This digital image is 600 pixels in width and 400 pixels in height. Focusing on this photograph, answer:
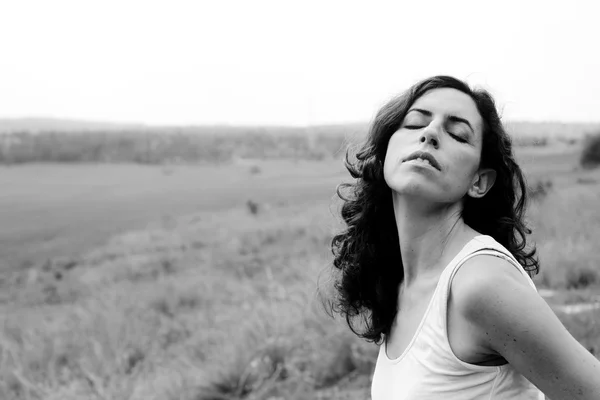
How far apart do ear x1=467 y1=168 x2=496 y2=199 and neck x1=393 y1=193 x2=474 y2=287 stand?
5 cm

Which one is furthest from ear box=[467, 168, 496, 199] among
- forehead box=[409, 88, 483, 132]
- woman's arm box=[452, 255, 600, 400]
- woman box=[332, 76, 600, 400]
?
woman's arm box=[452, 255, 600, 400]

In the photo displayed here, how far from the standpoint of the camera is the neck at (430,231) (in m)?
1.65

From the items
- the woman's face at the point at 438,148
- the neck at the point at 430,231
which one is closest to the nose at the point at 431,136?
the woman's face at the point at 438,148

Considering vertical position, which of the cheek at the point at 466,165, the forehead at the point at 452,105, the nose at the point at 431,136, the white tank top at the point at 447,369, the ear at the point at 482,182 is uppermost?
the forehead at the point at 452,105

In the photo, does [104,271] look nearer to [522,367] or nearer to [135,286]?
[135,286]

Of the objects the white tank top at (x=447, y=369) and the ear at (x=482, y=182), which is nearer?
the white tank top at (x=447, y=369)

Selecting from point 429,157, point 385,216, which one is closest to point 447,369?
point 429,157

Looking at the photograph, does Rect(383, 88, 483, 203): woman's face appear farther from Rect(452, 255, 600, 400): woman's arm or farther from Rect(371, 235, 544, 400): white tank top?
Rect(452, 255, 600, 400): woman's arm

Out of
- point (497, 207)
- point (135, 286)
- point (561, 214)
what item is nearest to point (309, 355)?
point (497, 207)

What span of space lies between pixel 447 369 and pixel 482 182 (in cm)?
55

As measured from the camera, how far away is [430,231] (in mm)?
1663

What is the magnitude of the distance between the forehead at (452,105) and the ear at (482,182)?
0.12m

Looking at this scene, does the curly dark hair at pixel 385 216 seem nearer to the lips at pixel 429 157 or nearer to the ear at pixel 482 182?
the ear at pixel 482 182

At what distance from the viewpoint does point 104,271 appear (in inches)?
451
